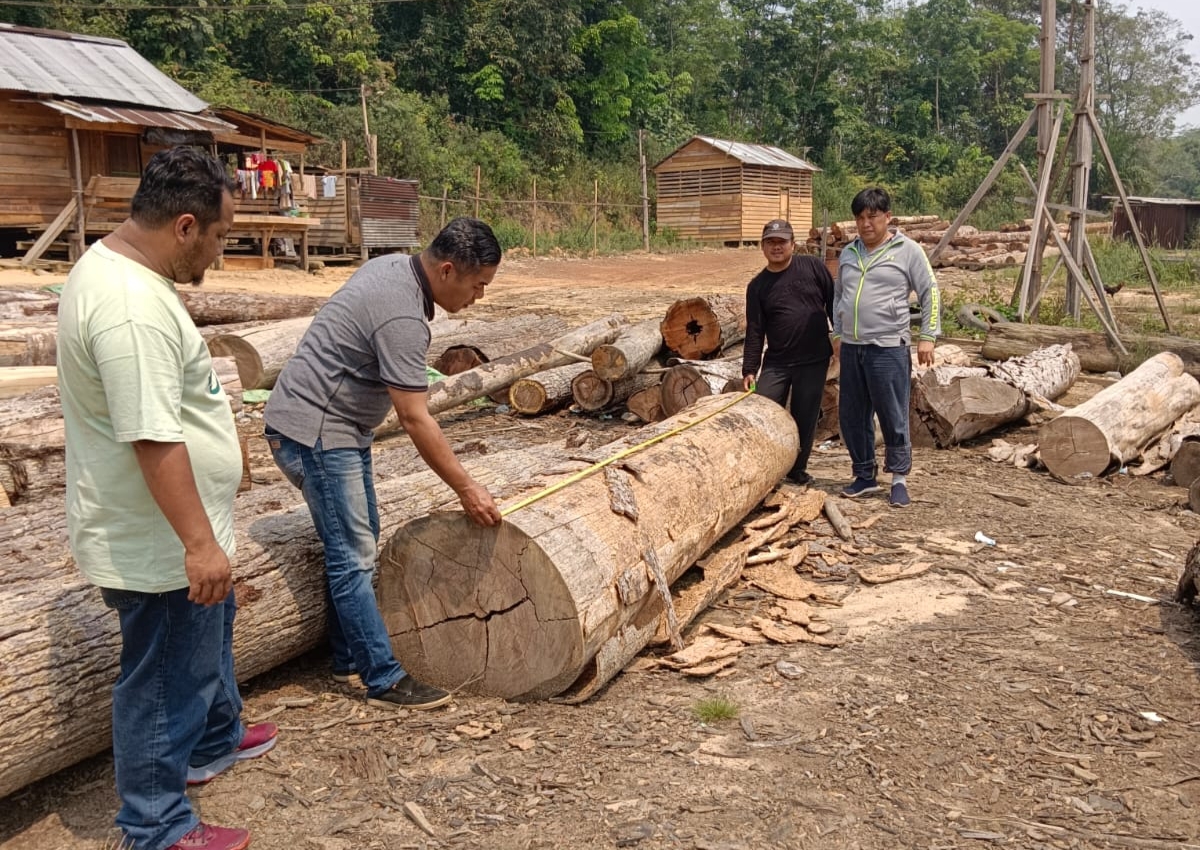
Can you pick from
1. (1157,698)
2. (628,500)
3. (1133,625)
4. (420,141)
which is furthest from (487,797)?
(420,141)

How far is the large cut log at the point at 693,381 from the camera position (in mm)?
8188

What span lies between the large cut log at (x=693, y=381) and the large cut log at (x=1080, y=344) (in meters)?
3.85

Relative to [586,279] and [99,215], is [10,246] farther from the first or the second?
[586,279]

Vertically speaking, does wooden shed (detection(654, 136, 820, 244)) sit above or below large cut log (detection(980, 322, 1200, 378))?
above

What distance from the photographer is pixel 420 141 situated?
3031 cm

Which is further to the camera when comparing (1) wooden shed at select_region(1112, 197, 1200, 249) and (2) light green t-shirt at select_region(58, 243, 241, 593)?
(1) wooden shed at select_region(1112, 197, 1200, 249)

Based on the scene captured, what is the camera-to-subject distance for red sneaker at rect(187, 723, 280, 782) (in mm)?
3266

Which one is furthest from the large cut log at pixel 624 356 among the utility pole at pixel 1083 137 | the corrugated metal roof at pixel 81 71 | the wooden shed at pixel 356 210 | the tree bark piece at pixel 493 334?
the wooden shed at pixel 356 210

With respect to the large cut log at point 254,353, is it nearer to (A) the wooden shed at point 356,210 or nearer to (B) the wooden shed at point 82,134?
(B) the wooden shed at point 82,134

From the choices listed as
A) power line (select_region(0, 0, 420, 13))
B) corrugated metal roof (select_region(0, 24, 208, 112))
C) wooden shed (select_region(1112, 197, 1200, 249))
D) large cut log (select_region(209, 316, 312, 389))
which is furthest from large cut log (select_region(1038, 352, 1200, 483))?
wooden shed (select_region(1112, 197, 1200, 249))

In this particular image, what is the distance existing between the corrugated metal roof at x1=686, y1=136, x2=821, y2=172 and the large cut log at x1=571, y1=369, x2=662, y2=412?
85.3 ft

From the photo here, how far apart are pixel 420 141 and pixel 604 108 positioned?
12.5 m

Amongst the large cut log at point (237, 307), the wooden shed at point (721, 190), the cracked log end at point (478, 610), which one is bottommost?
the cracked log end at point (478, 610)

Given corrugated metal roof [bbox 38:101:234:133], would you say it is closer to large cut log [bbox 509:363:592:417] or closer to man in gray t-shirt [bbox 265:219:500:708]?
large cut log [bbox 509:363:592:417]
